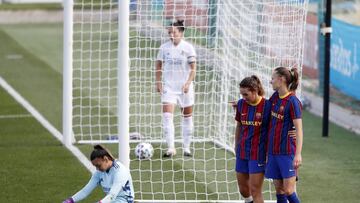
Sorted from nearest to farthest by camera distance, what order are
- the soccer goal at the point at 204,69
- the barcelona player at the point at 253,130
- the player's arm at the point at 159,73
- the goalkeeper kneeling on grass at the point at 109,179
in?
the goalkeeper kneeling on grass at the point at 109,179, the barcelona player at the point at 253,130, the soccer goal at the point at 204,69, the player's arm at the point at 159,73

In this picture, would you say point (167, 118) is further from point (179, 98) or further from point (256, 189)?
point (256, 189)

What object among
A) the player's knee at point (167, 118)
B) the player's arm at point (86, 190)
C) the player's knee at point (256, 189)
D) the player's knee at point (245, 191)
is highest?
the player's knee at point (167, 118)

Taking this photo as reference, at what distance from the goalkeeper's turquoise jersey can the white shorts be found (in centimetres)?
500

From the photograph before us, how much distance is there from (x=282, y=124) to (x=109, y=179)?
1967mm

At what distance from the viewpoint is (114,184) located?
1073cm

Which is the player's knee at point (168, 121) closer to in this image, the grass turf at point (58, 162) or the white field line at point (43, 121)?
the white field line at point (43, 121)

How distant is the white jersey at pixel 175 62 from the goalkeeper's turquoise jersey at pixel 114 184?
4764 mm

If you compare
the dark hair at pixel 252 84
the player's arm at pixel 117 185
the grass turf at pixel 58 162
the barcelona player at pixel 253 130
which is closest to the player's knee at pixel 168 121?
the grass turf at pixel 58 162

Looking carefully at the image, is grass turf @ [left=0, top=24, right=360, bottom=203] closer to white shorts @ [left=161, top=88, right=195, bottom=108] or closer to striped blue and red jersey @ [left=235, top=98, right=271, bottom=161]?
white shorts @ [left=161, top=88, right=195, bottom=108]

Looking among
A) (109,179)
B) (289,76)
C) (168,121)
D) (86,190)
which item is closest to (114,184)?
(109,179)

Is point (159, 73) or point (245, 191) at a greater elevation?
point (159, 73)

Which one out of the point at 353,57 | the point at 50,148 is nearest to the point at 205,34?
the point at 50,148

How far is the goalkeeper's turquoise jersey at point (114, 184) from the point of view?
10.7 metres

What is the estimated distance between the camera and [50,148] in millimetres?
16953
